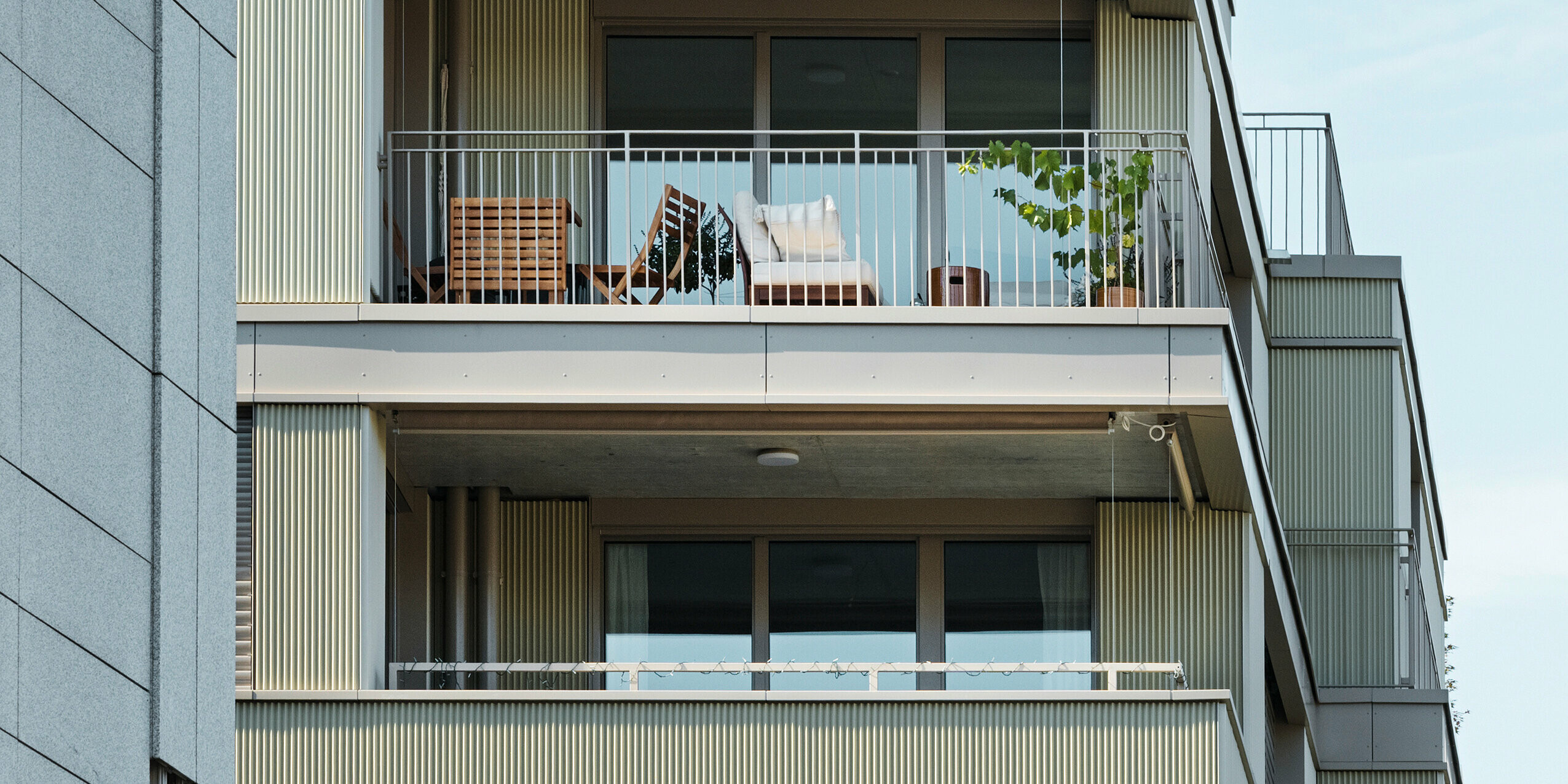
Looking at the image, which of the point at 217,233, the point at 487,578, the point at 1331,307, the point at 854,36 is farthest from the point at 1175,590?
the point at 217,233

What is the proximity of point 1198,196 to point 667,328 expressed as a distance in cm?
335

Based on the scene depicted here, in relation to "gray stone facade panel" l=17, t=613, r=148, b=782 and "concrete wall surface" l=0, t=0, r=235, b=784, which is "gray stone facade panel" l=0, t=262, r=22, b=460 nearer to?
"concrete wall surface" l=0, t=0, r=235, b=784

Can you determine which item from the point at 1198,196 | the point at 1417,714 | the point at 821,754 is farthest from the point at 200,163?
the point at 1417,714

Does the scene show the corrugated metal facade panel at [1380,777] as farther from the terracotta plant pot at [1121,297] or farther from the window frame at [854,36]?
the terracotta plant pot at [1121,297]

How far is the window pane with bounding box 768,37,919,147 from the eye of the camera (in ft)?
47.4

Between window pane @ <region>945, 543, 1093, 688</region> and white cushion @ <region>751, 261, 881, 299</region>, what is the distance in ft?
11.1

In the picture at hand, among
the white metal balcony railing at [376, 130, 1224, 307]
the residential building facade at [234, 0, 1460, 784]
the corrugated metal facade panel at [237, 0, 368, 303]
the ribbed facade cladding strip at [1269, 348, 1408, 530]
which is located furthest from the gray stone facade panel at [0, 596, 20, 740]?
the ribbed facade cladding strip at [1269, 348, 1408, 530]

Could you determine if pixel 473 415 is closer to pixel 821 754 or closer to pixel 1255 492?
pixel 821 754

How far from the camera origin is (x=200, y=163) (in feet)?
24.5

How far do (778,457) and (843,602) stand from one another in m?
2.41

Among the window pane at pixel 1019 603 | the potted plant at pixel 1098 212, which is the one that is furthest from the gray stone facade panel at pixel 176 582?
the window pane at pixel 1019 603

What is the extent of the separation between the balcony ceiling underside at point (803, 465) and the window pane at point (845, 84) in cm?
234

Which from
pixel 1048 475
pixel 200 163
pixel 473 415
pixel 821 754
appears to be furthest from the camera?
pixel 1048 475

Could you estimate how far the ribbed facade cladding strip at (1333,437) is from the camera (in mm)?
16859
